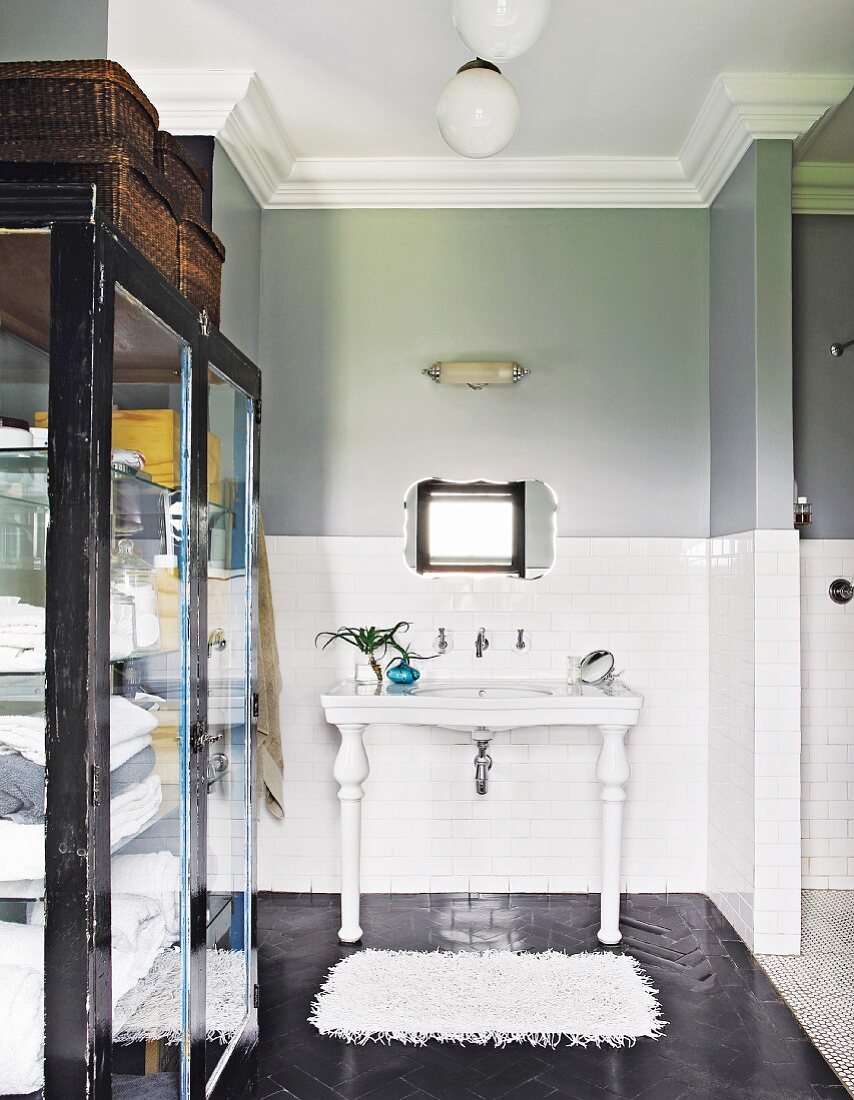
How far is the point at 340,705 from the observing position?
3.53 meters

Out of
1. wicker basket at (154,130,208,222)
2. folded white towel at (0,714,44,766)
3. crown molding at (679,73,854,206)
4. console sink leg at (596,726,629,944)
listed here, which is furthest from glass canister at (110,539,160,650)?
crown molding at (679,73,854,206)

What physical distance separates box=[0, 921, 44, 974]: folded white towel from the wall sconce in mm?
3094

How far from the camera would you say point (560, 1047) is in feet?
9.16

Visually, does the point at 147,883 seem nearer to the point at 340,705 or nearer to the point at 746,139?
the point at 340,705

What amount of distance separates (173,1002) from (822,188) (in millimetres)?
4081

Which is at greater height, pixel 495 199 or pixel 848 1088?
pixel 495 199

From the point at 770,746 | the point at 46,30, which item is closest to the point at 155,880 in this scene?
the point at 46,30

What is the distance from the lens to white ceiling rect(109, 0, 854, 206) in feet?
9.89

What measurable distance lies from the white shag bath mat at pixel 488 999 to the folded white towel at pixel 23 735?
1902mm

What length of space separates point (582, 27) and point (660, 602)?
2.28 meters

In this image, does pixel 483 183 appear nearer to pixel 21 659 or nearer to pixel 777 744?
pixel 777 744

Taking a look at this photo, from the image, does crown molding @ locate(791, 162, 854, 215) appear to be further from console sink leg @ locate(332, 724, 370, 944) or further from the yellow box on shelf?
the yellow box on shelf

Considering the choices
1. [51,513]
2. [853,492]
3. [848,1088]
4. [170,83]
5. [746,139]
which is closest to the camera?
[51,513]

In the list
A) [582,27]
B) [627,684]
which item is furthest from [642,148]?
A: [627,684]
